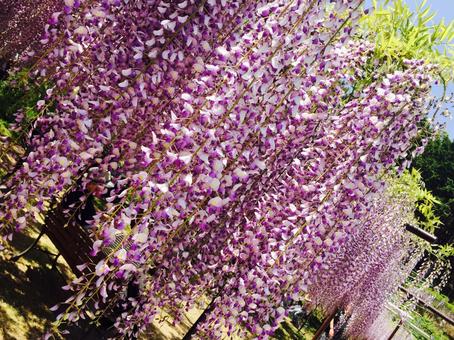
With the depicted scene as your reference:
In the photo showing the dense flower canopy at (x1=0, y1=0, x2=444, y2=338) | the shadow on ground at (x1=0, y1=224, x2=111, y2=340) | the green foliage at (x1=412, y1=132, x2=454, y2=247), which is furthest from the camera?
the green foliage at (x1=412, y1=132, x2=454, y2=247)

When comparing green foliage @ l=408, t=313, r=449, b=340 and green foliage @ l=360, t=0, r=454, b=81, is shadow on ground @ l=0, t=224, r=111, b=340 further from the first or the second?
green foliage @ l=408, t=313, r=449, b=340

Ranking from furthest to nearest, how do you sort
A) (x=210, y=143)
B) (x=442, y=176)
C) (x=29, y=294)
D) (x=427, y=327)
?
(x=442, y=176), (x=427, y=327), (x=29, y=294), (x=210, y=143)

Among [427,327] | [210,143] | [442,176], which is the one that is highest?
[442,176]

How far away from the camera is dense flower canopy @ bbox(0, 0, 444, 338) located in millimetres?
2350

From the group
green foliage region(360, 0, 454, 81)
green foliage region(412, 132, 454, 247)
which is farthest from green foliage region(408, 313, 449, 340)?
green foliage region(412, 132, 454, 247)

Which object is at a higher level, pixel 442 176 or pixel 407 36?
pixel 442 176

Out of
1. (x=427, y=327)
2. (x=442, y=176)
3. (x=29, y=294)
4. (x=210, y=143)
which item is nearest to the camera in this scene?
(x=210, y=143)

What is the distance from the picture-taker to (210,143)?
2271mm

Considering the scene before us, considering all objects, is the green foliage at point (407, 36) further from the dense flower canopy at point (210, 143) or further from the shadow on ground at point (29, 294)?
the shadow on ground at point (29, 294)

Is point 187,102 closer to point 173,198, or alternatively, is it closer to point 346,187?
point 173,198

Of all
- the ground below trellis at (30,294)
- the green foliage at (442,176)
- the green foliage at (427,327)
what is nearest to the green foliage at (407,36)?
the ground below trellis at (30,294)

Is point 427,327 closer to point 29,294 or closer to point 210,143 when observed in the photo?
point 29,294

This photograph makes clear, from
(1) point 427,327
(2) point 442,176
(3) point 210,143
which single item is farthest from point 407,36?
(2) point 442,176

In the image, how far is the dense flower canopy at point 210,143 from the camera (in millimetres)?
2350
